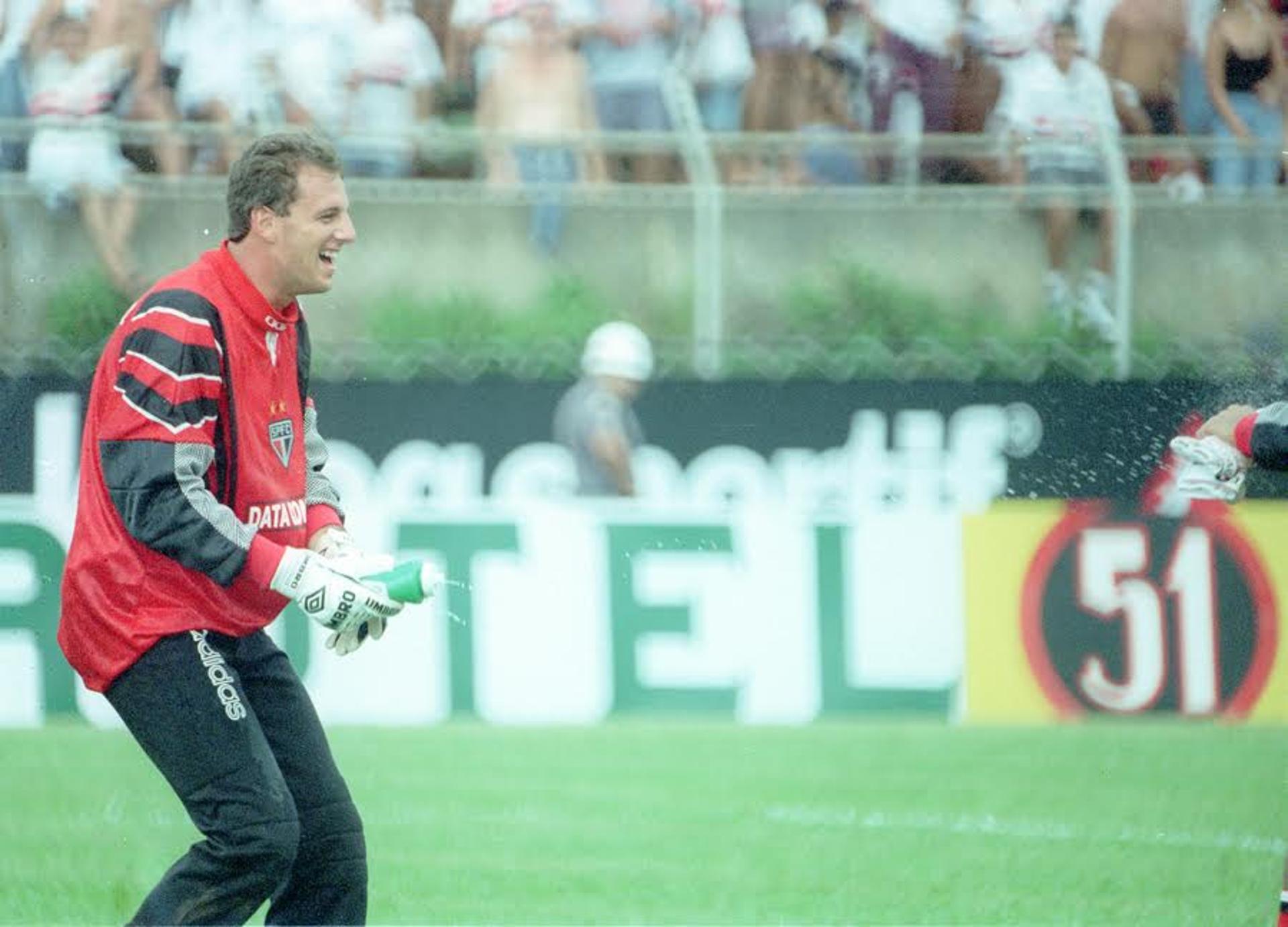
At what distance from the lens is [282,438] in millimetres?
4652

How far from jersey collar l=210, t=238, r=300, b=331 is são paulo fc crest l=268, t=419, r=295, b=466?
0.21 m

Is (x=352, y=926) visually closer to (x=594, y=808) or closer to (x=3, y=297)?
(x=594, y=808)

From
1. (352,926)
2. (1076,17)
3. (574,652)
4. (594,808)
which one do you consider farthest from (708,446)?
(352,926)

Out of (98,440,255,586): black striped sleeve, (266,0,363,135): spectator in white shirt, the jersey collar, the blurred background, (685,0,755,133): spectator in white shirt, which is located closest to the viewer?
(98,440,255,586): black striped sleeve

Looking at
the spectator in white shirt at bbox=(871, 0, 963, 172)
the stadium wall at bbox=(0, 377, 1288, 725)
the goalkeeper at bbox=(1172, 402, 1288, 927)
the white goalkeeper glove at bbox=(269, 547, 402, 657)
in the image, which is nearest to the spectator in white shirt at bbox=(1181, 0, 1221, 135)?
the spectator in white shirt at bbox=(871, 0, 963, 172)

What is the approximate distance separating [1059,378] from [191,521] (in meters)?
5.89

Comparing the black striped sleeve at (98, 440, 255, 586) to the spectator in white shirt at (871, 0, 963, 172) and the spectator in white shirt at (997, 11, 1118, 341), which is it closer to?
the spectator in white shirt at (997, 11, 1118, 341)

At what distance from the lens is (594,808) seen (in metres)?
8.00

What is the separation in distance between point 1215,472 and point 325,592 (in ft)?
6.14

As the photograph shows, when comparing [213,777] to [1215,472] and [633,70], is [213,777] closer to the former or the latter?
[1215,472]

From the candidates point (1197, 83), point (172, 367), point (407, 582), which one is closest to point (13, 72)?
point (1197, 83)

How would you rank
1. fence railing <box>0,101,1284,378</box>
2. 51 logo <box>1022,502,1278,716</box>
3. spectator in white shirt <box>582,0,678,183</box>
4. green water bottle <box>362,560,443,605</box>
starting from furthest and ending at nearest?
spectator in white shirt <box>582,0,678,183</box> → fence railing <box>0,101,1284,378</box> → 51 logo <box>1022,502,1278,716</box> → green water bottle <box>362,560,443,605</box>

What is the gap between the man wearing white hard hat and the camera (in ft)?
30.9

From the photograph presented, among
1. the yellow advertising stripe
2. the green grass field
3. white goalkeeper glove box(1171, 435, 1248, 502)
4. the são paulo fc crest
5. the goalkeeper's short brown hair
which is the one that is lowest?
the green grass field
